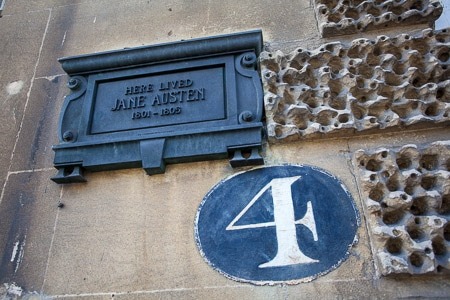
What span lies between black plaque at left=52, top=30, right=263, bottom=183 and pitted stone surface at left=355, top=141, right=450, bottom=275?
0.60 metres

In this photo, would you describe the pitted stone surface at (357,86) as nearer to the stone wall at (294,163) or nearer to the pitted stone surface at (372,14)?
the stone wall at (294,163)

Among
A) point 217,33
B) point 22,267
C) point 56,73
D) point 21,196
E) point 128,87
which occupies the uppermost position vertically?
point 217,33

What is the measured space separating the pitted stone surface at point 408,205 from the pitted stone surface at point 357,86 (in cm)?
21

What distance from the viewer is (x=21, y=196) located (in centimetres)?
250

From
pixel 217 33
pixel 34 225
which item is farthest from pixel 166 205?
pixel 217 33

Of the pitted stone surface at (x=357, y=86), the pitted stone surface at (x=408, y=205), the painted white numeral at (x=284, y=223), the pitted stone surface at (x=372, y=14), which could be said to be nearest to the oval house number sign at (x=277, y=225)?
the painted white numeral at (x=284, y=223)

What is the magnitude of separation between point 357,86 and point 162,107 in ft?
3.75

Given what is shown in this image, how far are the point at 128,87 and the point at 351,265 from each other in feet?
5.54

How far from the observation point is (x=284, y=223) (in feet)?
6.79

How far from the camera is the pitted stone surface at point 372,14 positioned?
104 inches

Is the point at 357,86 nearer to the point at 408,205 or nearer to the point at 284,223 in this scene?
the point at 408,205

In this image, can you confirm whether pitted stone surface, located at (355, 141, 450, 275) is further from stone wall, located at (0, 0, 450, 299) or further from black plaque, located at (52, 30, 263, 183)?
black plaque, located at (52, 30, 263, 183)

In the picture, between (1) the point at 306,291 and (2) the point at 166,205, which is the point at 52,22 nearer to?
(2) the point at 166,205

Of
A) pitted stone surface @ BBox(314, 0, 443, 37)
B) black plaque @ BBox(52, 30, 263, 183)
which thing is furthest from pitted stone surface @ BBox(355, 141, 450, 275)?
pitted stone surface @ BBox(314, 0, 443, 37)
